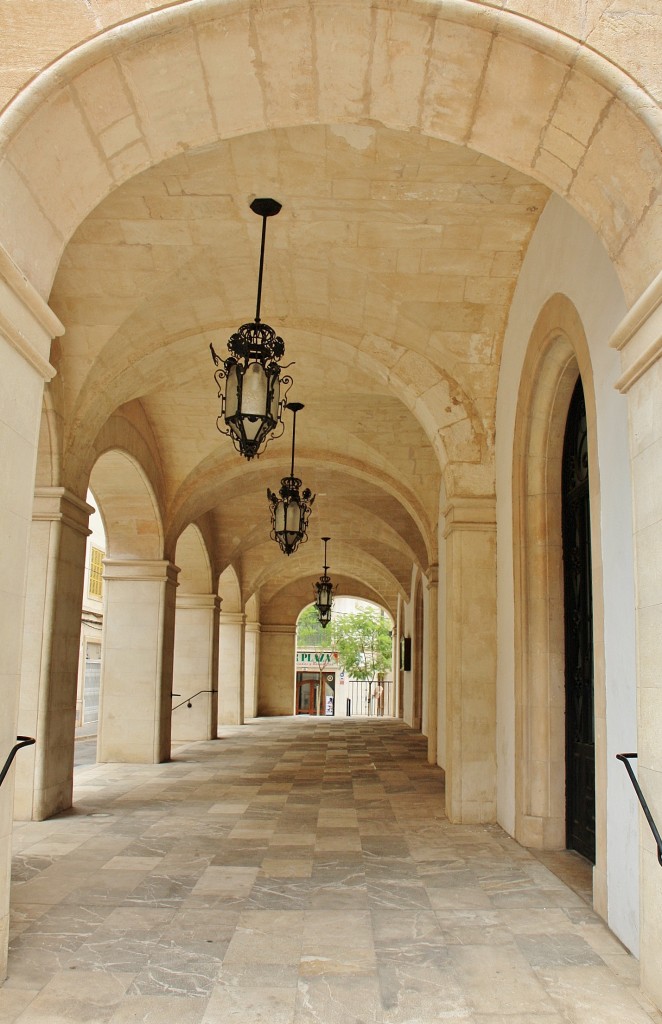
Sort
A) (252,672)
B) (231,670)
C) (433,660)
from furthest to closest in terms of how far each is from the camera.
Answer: (252,672) < (231,670) < (433,660)

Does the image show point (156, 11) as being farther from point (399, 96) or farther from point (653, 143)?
point (653, 143)

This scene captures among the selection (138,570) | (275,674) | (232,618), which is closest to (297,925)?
(138,570)

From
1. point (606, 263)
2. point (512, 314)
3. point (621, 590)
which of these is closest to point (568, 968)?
point (621, 590)

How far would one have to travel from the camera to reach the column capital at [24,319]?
327cm

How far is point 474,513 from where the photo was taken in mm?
7562

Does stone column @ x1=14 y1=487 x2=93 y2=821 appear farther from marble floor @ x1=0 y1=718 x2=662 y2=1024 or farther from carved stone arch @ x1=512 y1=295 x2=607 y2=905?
carved stone arch @ x1=512 y1=295 x2=607 y2=905

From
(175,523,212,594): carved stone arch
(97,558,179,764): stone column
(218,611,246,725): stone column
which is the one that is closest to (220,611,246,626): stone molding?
(218,611,246,725): stone column

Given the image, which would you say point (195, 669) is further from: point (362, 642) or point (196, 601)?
point (362, 642)

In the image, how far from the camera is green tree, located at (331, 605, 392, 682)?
144 feet

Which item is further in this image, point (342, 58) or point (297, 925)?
point (297, 925)

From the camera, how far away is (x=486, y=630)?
24.2 feet

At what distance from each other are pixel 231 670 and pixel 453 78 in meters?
17.6

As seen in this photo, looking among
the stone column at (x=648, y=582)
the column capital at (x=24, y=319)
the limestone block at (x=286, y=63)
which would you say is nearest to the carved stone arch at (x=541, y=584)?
the stone column at (x=648, y=582)

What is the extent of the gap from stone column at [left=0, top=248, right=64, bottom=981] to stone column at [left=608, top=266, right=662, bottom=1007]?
2447 millimetres
